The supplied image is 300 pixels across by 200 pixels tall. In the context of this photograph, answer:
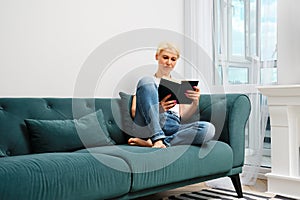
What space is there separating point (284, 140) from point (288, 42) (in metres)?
0.78

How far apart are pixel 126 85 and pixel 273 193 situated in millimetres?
1545

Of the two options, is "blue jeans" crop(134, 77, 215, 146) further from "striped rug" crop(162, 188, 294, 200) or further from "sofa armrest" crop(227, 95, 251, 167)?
"striped rug" crop(162, 188, 294, 200)

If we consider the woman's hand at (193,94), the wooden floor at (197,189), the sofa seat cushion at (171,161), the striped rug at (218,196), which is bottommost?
the wooden floor at (197,189)

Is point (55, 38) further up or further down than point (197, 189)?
further up

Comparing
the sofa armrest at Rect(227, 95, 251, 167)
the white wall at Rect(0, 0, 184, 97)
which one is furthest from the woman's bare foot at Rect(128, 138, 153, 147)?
the white wall at Rect(0, 0, 184, 97)

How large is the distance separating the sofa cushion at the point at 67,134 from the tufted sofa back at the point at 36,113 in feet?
0.23

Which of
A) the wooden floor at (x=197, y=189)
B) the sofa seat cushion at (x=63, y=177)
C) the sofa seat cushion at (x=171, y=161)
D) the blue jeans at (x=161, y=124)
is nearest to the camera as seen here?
the sofa seat cushion at (x=63, y=177)

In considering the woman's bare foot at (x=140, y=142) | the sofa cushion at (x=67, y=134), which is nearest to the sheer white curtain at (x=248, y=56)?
the woman's bare foot at (x=140, y=142)

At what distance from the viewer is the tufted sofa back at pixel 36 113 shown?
85.4 inches

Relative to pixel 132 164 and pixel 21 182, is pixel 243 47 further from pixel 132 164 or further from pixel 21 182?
pixel 21 182

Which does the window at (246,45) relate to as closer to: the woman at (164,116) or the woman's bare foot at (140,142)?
the woman at (164,116)

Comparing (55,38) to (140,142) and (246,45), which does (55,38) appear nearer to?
(140,142)

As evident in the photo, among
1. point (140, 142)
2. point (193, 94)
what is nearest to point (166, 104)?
point (193, 94)

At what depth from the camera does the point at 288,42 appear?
289 centimetres
